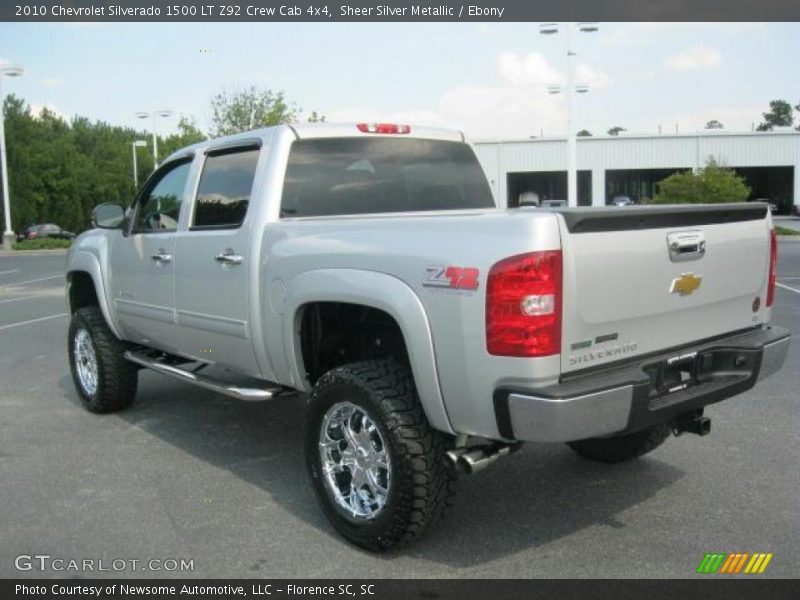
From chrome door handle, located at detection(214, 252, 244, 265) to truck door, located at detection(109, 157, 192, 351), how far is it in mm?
687

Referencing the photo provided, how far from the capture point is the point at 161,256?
5242 mm

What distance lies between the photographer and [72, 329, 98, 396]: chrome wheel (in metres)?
6.26

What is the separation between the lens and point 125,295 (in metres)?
5.76

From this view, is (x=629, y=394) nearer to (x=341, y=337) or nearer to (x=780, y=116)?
(x=341, y=337)

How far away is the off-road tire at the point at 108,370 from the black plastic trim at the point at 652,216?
4172mm

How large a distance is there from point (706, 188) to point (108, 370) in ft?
91.0

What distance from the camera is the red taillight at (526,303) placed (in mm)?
2982

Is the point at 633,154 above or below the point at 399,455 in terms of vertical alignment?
above

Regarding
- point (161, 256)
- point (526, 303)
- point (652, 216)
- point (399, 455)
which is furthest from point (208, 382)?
point (652, 216)

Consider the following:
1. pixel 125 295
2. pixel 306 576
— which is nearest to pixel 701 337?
pixel 306 576

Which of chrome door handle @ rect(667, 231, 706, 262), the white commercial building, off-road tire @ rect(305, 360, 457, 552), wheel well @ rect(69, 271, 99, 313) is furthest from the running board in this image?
the white commercial building
